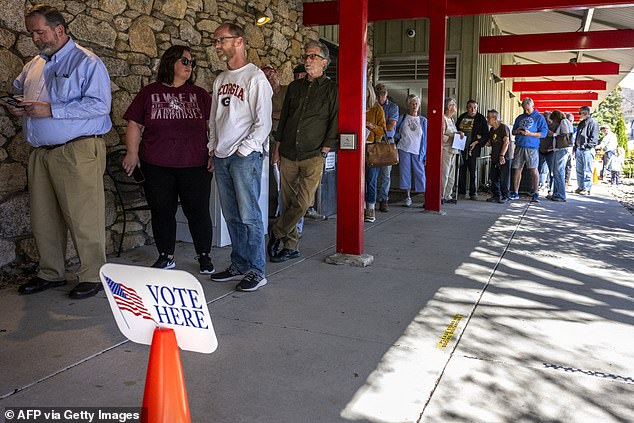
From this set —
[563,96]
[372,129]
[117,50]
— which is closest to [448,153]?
[372,129]

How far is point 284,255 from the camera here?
16.1 ft

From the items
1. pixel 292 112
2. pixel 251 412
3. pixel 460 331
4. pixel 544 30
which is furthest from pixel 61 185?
pixel 544 30

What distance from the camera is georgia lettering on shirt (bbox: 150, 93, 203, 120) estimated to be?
160 inches

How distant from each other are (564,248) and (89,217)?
14.5 feet

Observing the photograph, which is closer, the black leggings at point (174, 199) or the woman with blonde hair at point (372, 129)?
the black leggings at point (174, 199)

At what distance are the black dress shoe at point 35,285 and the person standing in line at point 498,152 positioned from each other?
7.40m

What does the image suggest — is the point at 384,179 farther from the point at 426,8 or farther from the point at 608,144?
the point at 608,144

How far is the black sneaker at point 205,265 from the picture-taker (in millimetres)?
4410

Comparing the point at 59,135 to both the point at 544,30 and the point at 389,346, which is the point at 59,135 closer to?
the point at 389,346

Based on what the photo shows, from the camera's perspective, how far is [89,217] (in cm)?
377

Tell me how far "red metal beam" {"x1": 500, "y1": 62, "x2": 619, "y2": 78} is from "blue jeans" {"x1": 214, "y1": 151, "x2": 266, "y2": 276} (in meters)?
12.9

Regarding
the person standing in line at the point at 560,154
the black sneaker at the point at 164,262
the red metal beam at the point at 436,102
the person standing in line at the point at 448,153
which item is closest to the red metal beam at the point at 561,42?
the person standing in line at the point at 560,154

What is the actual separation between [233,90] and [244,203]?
0.75m

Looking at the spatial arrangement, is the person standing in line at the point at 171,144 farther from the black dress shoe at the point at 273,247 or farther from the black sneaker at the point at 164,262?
the black dress shoe at the point at 273,247
